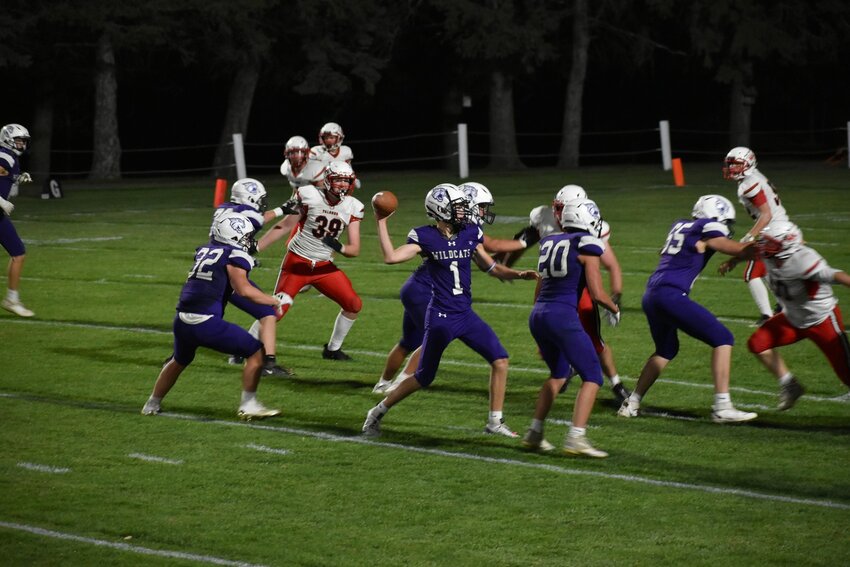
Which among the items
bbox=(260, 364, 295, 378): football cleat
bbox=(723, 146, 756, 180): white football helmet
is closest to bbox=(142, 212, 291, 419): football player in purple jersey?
bbox=(260, 364, 295, 378): football cleat

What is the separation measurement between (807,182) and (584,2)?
10371mm

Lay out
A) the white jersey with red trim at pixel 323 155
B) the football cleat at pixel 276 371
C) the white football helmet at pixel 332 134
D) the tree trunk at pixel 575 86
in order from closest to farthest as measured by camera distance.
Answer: the football cleat at pixel 276 371, the white jersey with red trim at pixel 323 155, the white football helmet at pixel 332 134, the tree trunk at pixel 575 86

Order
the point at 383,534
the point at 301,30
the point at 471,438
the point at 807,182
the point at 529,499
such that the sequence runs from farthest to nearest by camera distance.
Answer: the point at 301,30 < the point at 807,182 < the point at 471,438 < the point at 529,499 < the point at 383,534

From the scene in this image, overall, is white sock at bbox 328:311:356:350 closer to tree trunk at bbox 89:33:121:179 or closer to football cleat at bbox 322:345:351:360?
football cleat at bbox 322:345:351:360

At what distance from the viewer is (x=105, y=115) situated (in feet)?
108

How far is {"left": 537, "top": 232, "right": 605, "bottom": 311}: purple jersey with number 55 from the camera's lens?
292 inches

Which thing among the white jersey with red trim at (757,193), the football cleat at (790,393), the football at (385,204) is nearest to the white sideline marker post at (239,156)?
the white jersey with red trim at (757,193)

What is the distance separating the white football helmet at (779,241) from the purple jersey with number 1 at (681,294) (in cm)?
26

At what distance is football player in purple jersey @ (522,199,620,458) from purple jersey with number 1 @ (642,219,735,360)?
667 millimetres

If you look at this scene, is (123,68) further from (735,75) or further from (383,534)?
(383,534)

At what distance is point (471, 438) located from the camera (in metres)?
7.93

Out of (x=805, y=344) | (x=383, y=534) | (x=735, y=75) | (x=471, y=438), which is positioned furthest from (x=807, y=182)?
(x=383, y=534)

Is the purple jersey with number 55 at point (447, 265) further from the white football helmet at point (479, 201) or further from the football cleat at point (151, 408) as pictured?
the football cleat at point (151, 408)

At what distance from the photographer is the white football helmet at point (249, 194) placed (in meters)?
9.32
